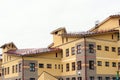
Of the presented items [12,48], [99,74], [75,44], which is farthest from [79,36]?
[12,48]

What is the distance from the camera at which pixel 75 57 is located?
55.6m

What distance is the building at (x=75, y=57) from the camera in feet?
177

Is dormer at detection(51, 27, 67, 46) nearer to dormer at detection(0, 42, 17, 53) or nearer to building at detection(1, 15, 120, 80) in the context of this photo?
building at detection(1, 15, 120, 80)

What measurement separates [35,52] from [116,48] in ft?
44.3

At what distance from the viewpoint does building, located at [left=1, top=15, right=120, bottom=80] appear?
53.9 m

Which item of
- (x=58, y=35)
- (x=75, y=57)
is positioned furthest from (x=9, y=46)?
(x=75, y=57)

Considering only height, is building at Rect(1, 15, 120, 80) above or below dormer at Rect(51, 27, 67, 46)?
below

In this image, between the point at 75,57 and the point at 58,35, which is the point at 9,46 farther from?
the point at 75,57

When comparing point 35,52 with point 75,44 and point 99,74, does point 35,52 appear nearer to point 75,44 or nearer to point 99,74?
point 75,44

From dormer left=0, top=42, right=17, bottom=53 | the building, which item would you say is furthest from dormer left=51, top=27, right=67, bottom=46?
dormer left=0, top=42, right=17, bottom=53

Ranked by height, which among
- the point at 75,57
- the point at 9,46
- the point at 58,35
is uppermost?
the point at 58,35

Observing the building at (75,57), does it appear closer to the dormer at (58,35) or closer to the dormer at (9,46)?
the dormer at (58,35)

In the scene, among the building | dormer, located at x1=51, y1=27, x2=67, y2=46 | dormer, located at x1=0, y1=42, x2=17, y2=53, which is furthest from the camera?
dormer, located at x1=0, y1=42, x2=17, y2=53

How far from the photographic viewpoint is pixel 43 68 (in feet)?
192
